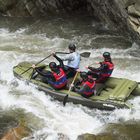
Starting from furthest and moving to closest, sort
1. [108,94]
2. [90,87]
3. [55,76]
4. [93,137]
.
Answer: [55,76], [108,94], [90,87], [93,137]

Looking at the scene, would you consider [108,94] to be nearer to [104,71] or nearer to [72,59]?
[104,71]

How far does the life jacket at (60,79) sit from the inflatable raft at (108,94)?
205 millimetres

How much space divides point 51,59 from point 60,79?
4053 millimetres

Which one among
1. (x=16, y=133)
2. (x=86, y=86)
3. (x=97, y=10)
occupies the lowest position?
(x=16, y=133)

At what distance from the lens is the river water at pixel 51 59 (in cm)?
1188

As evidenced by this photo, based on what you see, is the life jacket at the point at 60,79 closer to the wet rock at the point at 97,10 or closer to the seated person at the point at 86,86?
the seated person at the point at 86,86

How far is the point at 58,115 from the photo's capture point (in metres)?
12.6

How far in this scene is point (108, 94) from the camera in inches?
491

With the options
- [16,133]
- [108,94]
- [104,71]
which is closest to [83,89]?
[108,94]

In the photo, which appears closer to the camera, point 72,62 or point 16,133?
point 16,133

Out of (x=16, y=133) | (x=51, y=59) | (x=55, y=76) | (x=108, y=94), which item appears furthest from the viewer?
(x=51, y=59)

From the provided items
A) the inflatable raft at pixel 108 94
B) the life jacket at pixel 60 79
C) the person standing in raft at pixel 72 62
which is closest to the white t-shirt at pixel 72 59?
the person standing in raft at pixel 72 62

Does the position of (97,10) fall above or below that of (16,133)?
above

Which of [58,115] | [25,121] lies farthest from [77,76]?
[25,121]
